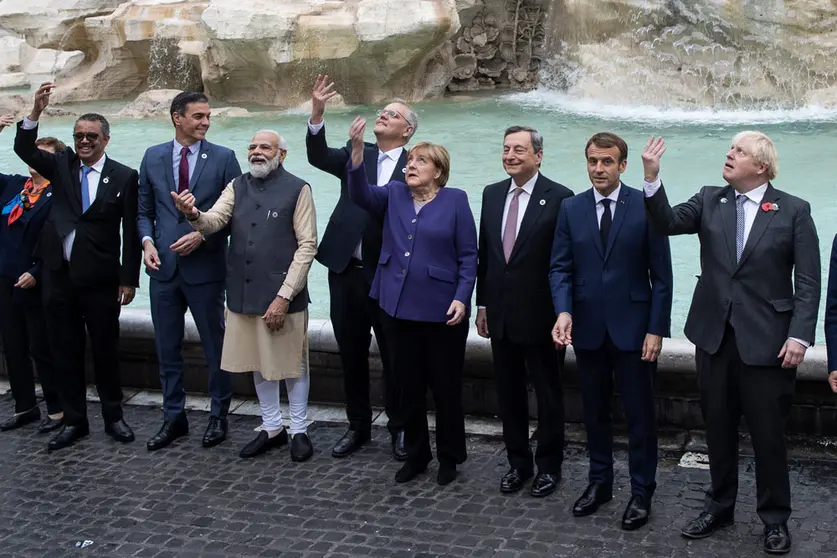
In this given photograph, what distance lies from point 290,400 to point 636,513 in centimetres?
191

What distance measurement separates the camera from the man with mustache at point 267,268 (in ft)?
19.1

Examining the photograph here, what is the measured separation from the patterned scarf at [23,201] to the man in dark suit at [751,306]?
3.35m

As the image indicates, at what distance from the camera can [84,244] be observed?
6.14 meters

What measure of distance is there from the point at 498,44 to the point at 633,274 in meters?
14.7

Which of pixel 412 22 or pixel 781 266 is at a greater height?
pixel 412 22

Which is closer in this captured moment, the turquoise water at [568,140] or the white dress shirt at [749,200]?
the white dress shirt at [749,200]

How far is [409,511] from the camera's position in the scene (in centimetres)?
521

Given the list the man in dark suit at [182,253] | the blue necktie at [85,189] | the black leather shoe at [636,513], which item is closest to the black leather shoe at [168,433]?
the man in dark suit at [182,253]

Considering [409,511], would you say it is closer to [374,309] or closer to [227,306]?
Result: [374,309]

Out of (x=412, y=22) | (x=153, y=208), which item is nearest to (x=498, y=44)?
(x=412, y=22)

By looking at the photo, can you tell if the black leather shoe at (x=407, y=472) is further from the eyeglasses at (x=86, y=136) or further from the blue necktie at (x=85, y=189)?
the eyeglasses at (x=86, y=136)

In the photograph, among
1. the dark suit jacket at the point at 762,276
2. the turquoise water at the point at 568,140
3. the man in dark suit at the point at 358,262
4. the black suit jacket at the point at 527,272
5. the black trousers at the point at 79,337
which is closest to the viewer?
the dark suit jacket at the point at 762,276

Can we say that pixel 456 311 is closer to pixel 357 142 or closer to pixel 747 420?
pixel 357 142

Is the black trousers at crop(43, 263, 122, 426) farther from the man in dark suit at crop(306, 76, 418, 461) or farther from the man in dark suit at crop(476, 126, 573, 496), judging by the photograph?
the man in dark suit at crop(476, 126, 573, 496)
